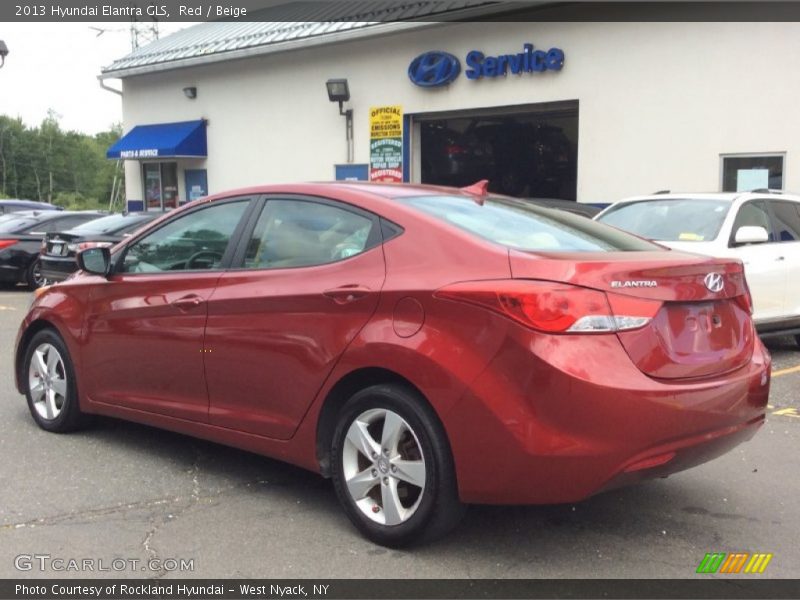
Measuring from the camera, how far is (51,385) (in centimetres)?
544

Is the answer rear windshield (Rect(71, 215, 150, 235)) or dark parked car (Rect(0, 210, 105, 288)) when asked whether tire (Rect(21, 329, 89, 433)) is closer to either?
rear windshield (Rect(71, 215, 150, 235))

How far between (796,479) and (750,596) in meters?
1.61

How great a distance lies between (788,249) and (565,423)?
5.97m

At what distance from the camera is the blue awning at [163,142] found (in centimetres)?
2062

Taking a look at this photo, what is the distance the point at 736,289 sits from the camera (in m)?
3.72

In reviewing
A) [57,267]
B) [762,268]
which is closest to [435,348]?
[762,268]

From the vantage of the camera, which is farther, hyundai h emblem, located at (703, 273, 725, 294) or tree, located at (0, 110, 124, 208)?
tree, located at (0, 110, 124, 208)

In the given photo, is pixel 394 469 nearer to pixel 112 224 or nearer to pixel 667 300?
pixel 667 300

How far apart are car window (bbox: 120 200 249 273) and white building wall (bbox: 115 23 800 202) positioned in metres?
10.4

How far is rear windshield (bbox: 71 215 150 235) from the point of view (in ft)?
43.1

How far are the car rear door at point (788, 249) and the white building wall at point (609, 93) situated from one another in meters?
4.34

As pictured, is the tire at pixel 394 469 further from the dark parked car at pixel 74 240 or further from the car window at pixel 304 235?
the dark parked car at pixel 74 240

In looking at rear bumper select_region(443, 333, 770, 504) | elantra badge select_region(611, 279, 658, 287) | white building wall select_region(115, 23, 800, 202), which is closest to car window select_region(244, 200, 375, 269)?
rear bumper select_region(443, 333, 770, 504)

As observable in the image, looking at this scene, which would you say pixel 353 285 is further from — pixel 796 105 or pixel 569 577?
pixel 796 105
